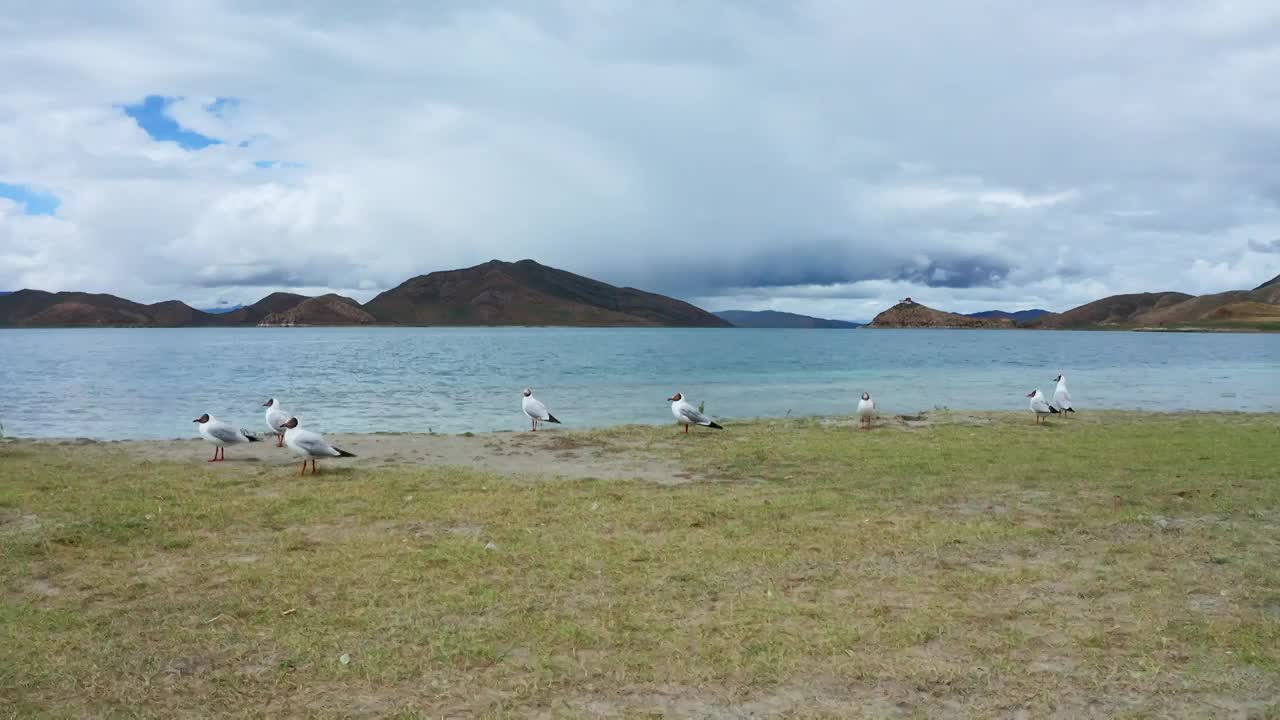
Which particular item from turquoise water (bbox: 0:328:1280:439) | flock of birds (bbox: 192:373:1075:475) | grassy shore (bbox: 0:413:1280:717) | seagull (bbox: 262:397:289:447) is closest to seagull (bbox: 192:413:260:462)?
flock of birds (bbox: 192:373:1075:475)

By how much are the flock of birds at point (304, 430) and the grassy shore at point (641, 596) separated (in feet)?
3.02

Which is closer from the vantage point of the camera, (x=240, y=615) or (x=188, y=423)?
(x=240, y=615)

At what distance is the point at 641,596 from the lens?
27.6 feet

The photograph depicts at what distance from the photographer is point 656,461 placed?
18.5 meters

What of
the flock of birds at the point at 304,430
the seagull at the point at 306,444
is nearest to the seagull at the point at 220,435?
the flock of birds at the point at 304,430

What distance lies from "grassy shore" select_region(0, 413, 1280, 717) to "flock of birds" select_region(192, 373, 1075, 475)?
92 centimetres

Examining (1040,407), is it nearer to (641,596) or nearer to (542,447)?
(542,447)

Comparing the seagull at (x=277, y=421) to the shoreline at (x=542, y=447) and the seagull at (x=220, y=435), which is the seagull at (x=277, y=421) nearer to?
the shoreline at (x=542, y=447)

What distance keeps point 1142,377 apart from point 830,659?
6529 cm

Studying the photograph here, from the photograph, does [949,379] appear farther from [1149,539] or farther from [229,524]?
[229,524]

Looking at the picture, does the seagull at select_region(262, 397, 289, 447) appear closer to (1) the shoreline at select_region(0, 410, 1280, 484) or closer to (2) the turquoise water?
(1) the shoreline at select_region(0, 410, 1280, 484)

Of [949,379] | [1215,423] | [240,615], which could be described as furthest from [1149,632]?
[949,379]

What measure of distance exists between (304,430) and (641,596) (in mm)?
9850

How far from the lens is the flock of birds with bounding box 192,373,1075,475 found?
16.0 m
